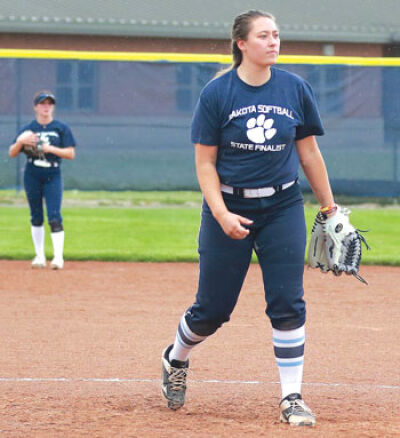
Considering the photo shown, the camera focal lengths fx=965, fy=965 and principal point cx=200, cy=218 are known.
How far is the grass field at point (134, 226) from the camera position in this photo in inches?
452

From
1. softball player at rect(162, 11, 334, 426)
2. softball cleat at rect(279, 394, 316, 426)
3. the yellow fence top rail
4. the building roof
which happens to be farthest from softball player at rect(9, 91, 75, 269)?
the building roof

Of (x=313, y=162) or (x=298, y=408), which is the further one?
(x=313, y=162)

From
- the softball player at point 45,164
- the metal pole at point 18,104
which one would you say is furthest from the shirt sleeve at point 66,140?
the metal pole at point 18,104

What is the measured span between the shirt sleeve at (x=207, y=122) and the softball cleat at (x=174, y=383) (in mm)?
1196

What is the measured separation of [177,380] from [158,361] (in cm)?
120

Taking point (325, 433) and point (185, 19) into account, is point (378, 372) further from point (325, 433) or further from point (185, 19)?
point (185, 19)

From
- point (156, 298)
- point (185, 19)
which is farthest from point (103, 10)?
point (156, 298)

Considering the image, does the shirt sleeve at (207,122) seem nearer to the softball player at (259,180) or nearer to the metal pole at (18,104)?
the softball player at (259,180)

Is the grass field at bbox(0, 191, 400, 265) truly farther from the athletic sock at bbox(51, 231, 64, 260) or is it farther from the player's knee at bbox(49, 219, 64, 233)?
the player's knee at bbox(49, 219, 64, 233)

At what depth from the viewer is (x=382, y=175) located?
1516cm

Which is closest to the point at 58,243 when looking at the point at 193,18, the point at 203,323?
the point at 203,323

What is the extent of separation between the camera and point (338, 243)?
190 inches

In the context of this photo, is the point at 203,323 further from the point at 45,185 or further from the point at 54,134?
the point at 54,134

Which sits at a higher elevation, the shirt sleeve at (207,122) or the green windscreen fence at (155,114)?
the shirt sleeve at (207,122)
